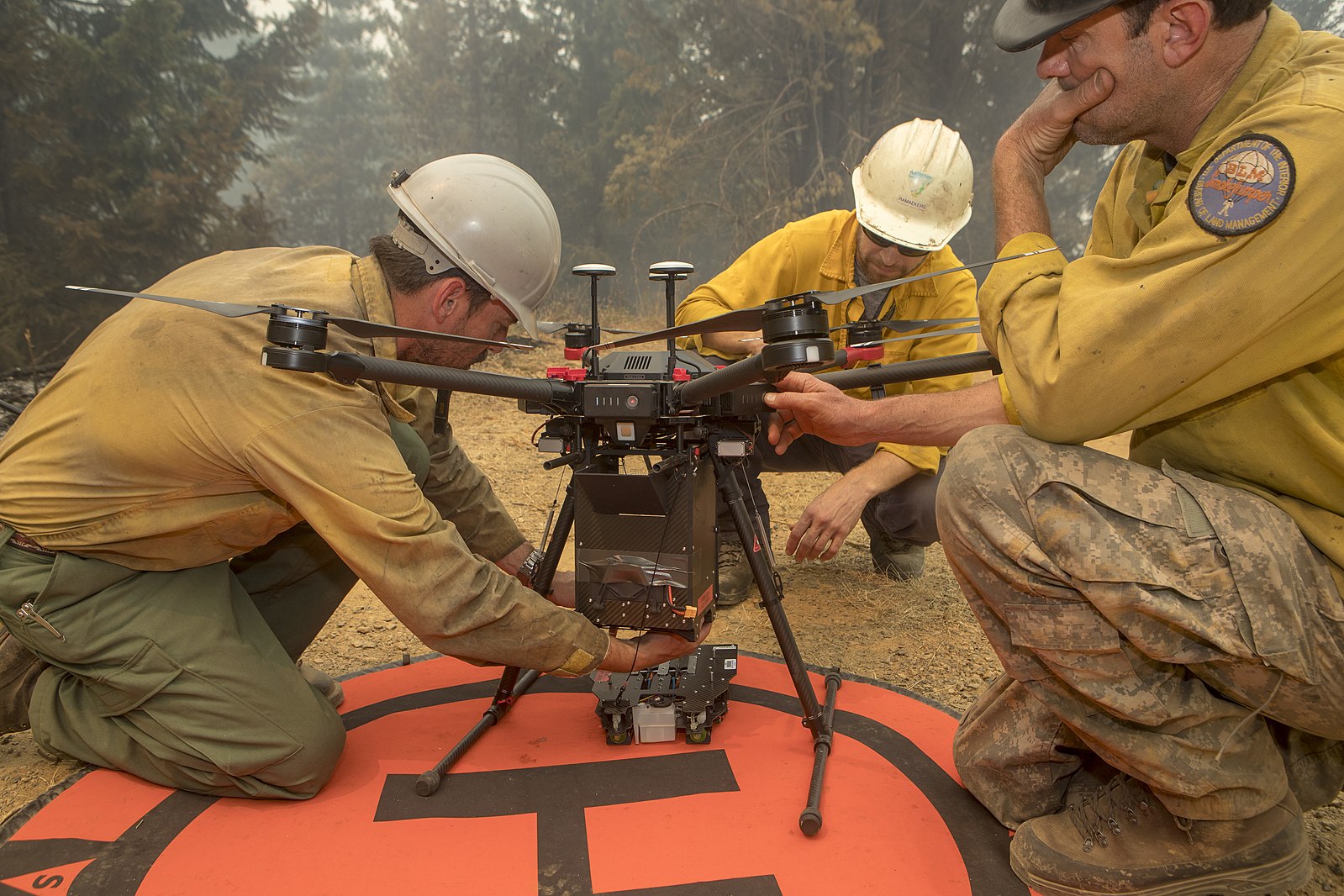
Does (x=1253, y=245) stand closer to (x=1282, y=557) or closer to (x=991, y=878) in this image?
(x=1282, y=557)

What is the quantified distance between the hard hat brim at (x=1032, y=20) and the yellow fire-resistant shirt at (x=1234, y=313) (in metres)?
0.38

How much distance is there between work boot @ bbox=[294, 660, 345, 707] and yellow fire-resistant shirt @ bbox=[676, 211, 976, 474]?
2006mm

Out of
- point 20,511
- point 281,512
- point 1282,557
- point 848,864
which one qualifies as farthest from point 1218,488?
point 20,511

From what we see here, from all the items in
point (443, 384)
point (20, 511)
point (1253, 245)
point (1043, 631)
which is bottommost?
point (1043, 631)

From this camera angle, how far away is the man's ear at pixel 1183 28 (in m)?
1.81

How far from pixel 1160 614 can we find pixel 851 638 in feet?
6.38

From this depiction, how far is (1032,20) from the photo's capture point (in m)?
1.99

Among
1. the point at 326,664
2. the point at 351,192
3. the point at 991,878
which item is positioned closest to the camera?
the point at 991,878

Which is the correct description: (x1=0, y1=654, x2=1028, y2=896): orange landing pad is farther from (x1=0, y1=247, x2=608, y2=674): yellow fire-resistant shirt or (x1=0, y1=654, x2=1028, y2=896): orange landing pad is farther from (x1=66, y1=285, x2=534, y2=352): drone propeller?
(x1=66, y1=285, x2=534, y2=352): drone propeller

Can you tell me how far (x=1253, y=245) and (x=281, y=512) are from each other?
240 cm

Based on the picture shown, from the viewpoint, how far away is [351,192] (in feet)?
78.0

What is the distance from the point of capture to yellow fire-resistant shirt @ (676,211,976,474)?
3826 mm

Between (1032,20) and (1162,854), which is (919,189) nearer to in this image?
(1032,20)

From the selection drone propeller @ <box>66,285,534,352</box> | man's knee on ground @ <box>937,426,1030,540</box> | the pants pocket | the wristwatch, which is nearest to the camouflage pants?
man's knee on ground @ <box>937,426,1030,540</box>
